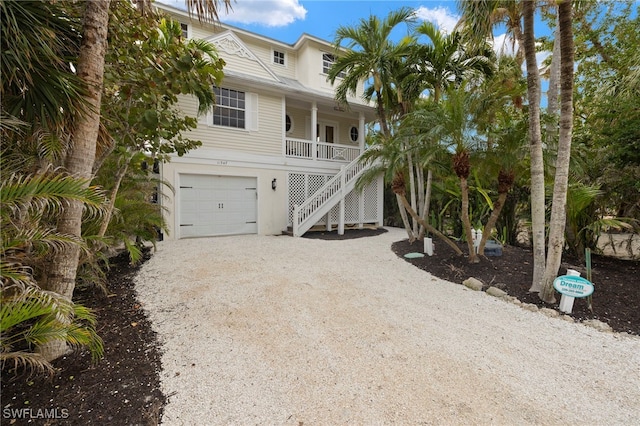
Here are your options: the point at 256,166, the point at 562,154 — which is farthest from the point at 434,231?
the point at 256,166

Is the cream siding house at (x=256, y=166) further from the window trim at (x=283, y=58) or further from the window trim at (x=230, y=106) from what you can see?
the window trim at (x=283, y=58)

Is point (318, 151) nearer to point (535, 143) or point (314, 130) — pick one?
point (314, 130)

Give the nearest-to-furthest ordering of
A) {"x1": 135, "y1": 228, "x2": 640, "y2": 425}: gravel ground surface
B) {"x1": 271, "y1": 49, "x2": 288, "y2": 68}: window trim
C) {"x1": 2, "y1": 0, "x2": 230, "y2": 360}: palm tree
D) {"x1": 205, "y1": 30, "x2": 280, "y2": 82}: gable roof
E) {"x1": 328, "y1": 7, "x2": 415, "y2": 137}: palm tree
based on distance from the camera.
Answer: {"x1": 135, "y1": 228, "x2": 640, "y2": 425}: gravel ground surface → {"x1": 2, "y1": 0, "x2": 230, "y2": 360}: palm tree → {"x1": 328, "y1": 7, "x2": 415, "y2": 137}: palm tree → {"x1": 205, "y1": 30, "x2": 280, "y2": 82}: gable roof → {"x1": 271, "y1": 49, "x2": 288, "y2": 68}: window trim

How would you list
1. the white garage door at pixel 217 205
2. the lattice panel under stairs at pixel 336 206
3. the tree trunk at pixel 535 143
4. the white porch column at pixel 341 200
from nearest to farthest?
1. the tree trunk at pixel 535 143
2. the white garage door at pixel 217 205
3. the white porch column at pixel 341 200
4. the lattice panel under stairs at pixel 336 206

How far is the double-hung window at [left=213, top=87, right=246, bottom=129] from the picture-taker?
884 centimetres

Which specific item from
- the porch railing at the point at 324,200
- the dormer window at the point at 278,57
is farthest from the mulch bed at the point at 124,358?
the dormer window at the point at 278,57

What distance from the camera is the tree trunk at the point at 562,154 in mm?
3605

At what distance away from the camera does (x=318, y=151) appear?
433 inches

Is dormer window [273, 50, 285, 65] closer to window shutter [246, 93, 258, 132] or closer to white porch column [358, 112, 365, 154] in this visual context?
window shutter [246, 93, 258, 132]

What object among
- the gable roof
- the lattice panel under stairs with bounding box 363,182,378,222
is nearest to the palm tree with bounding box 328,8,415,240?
the gable roof

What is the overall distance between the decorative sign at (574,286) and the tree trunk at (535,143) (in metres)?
0.42

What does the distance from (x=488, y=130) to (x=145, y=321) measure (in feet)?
19.4

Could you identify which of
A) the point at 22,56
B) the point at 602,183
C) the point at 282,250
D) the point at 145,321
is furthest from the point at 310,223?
the point at 22,56

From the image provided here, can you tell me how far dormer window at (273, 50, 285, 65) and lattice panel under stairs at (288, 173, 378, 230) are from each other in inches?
241
